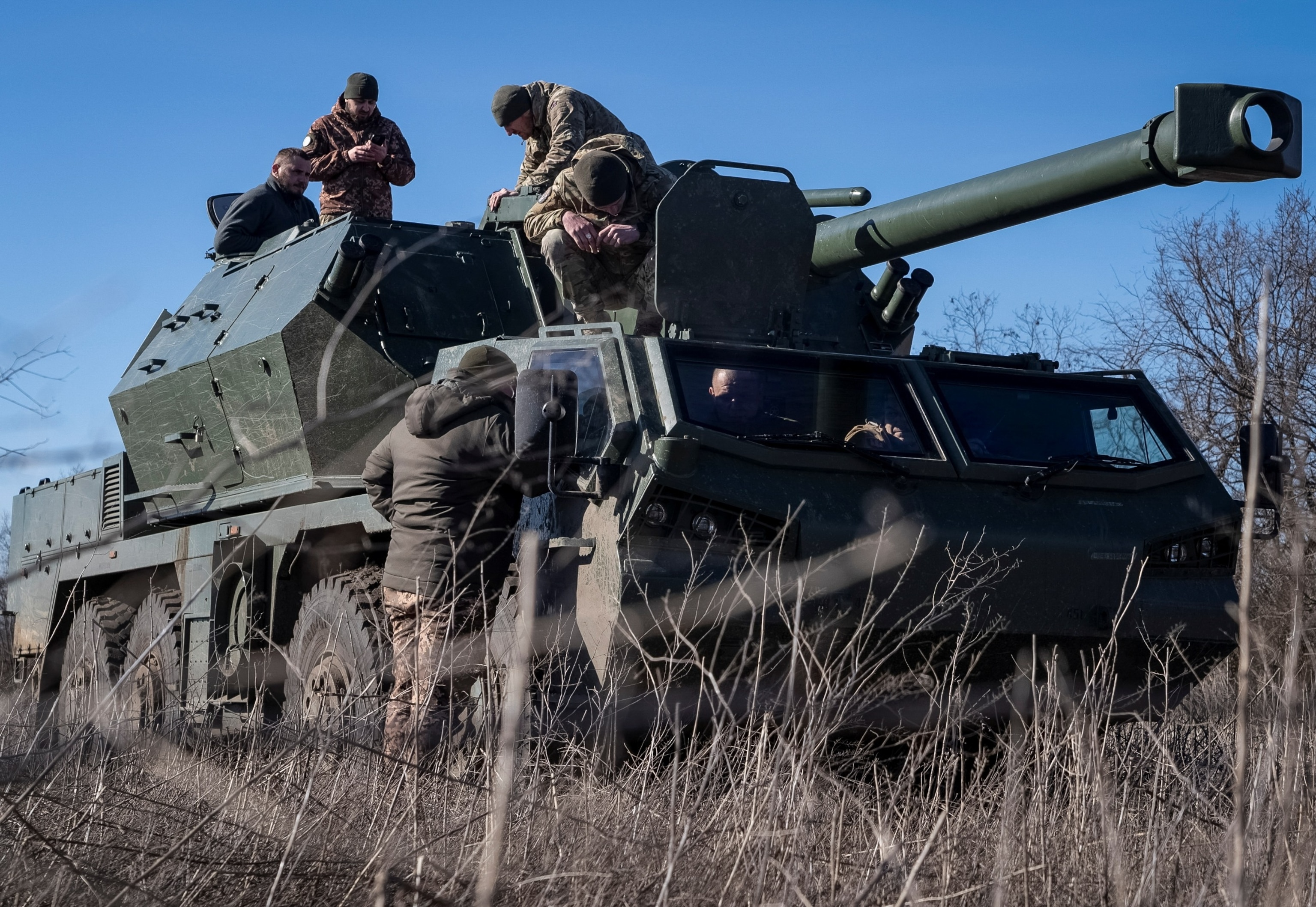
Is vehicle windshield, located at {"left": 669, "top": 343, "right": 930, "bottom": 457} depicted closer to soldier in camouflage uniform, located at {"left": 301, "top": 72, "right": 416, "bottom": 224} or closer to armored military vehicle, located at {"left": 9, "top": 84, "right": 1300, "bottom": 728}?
armored military vehicle, located at {"left": 9, "top": 84, "right": 1300, "bottom": 728}

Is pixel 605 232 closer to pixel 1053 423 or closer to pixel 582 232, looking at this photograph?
pixel 582 232

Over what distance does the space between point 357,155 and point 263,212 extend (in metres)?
0.77

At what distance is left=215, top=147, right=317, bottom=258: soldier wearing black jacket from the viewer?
966 cm

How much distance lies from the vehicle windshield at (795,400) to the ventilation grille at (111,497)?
15.1 ft

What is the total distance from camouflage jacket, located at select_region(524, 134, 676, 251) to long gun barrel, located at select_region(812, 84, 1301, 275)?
3.28ft

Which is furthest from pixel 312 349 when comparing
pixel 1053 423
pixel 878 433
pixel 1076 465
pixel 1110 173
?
pixel 1110 173

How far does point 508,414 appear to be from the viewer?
6.37 meters

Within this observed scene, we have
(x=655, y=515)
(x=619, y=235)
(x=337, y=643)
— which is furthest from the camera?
(x=619, y=235)

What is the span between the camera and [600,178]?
7.68 metres

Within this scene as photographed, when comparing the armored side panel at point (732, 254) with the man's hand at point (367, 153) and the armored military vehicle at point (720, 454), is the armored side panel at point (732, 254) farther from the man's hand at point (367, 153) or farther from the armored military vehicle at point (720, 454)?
the man's hand at point (367, 153)

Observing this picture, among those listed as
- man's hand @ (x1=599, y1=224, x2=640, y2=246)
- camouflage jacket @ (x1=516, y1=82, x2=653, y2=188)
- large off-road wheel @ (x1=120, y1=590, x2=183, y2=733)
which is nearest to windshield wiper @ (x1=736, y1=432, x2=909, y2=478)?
man's hand @ (x1=599, y1=224, x2=640, y2=246)

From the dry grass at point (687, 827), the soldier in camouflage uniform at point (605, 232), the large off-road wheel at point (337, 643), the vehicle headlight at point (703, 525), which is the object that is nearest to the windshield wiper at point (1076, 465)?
the dry grass at point (687, 827)

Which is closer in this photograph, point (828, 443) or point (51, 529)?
point (828, 443)

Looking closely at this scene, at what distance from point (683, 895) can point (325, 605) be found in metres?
4.20
